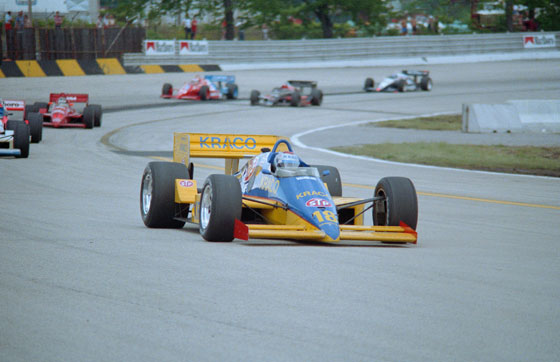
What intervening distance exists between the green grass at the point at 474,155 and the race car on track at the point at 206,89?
14290 millimetres

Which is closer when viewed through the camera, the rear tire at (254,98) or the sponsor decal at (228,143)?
the sponsor decal at (228,143)

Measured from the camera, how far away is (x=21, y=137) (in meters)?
16.2

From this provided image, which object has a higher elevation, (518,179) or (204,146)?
(204,146)

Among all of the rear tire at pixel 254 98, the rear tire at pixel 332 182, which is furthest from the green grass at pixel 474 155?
the rear tire at pixel 254 98

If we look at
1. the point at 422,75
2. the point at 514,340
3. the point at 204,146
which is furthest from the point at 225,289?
the point at 422,75

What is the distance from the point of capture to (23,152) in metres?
16.3

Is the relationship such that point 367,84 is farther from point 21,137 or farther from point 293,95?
point 21,137

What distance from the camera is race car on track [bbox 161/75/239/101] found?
33250mm

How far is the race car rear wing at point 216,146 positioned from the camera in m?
10.1

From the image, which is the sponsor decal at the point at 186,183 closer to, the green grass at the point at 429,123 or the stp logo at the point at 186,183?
the stp logo at the point at 186,183

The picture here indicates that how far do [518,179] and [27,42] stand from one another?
2726cm

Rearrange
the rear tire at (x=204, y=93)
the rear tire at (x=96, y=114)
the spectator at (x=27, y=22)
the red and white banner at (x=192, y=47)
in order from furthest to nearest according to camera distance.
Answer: the red and white banner at (x=192, y=47)
the spectator at (x=27, y=22)
the rear tire at (x=204, y=93)
the rear tire at (x=96, y=114)

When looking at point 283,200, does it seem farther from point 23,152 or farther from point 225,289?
point 23,152

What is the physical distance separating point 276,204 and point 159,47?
111 ft
